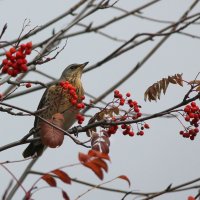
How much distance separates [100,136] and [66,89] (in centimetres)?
65

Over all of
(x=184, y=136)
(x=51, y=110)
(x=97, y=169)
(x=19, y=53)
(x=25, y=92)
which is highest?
(x=51, y=110)

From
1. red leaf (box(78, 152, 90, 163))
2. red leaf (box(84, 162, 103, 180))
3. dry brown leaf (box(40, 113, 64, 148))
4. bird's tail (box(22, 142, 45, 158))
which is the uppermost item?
bird's tail (box(22, 142, 45, 158))

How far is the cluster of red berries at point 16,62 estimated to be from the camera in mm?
3211

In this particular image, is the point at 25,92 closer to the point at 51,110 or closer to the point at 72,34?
the point at 72,34

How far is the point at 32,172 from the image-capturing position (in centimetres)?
437

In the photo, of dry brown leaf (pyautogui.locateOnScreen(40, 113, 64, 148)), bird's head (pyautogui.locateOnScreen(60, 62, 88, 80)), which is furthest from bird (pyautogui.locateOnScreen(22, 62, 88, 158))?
dry brown leaf (pyautogui.locateOnScreen(40, 113, 64, 148))

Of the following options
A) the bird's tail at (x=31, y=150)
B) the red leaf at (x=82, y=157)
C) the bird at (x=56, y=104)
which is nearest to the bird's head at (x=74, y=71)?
the bird at (x=56, y=104)

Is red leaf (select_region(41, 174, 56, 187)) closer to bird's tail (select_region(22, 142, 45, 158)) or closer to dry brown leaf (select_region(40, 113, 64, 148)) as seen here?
dry brown leaf (select_region(40, 113, 64, 148))

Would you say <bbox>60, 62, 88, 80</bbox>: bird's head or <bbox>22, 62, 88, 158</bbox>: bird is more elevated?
<bbox>60, 62, 88, 80</bbox>: bird's head

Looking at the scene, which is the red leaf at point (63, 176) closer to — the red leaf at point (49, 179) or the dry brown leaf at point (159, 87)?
the red leaf at point (49, 179)

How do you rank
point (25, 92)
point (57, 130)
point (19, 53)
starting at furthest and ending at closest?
point (25, 92), point (57, 130), point (19, 53)

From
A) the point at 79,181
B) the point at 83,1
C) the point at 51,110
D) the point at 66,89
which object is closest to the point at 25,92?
the point at 66,89

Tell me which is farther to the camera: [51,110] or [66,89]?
[51,110]

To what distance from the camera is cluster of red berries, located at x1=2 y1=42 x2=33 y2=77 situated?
3.21 meters
